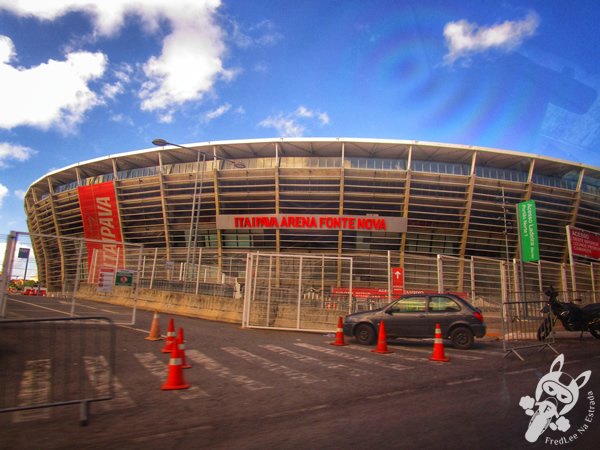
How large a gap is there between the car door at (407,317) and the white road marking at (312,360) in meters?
3.04

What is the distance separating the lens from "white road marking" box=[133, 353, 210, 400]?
4918mm

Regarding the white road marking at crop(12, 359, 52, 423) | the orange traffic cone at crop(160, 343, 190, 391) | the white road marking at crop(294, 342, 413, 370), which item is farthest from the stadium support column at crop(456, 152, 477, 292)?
the white road marking at crop(12, 359, 52, 423)

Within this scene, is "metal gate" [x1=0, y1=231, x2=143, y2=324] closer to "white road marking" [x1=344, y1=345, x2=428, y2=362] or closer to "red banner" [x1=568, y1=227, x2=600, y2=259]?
"white road marking" [x1=344, y1=345, x2=428, y2=362]

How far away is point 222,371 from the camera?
6414 mm

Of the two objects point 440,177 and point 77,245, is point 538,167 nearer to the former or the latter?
point 440,177

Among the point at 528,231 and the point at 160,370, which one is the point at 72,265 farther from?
the point at 528,231

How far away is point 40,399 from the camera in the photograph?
173 inches

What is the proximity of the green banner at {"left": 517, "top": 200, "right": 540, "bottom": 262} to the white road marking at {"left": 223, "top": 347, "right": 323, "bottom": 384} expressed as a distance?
15.3 meters

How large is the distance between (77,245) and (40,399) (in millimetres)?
7525

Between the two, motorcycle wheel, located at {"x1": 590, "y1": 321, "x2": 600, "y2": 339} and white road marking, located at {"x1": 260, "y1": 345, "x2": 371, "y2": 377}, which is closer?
white road marking, located at {"x1": 260, "y1": 345, "x2": 371, "y2": 377}

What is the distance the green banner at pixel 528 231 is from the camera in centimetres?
1761

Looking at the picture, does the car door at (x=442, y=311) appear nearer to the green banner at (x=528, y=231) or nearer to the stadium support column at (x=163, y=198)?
the green banner at (x=528, y=231)

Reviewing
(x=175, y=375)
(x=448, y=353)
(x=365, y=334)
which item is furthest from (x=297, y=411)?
(x=365, y=334)

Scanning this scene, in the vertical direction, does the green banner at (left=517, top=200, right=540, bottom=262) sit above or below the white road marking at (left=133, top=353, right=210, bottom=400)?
above
